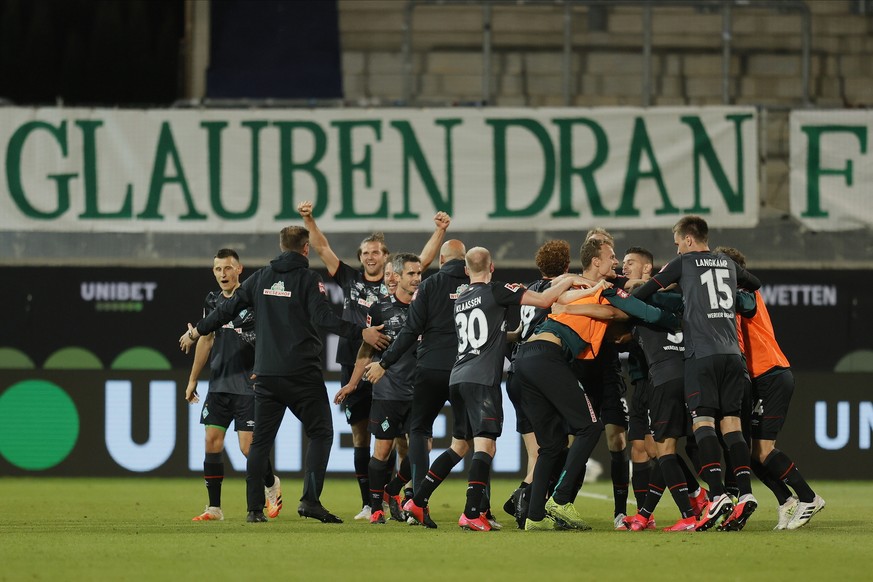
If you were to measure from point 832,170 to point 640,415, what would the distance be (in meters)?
6.40

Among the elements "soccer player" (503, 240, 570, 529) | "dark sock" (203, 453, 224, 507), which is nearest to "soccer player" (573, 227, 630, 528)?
"soccer player" (503, 240, 570, 529)

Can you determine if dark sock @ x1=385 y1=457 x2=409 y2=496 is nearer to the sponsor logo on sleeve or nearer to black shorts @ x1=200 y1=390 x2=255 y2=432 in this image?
black shorts @ x1=200 y1=390 x2=255 y2=432

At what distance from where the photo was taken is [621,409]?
10039mm

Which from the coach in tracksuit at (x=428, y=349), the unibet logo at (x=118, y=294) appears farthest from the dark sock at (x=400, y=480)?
the unibet logo at (x=118, y=294)

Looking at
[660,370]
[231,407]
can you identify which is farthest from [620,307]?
[231,407]

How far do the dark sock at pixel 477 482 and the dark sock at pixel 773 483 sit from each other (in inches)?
78.8

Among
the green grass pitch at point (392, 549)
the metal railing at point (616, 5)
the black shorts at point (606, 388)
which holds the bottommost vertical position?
the green grass pitch at point (392, 549)

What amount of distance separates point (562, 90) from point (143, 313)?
5.68m

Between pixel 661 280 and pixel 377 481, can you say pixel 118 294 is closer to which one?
pixel 377 481

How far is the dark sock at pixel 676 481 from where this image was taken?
9.45m

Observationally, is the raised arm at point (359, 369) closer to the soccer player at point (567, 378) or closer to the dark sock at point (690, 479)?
the soccer player at point (567, 378)

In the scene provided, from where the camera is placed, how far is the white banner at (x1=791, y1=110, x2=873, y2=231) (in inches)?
602

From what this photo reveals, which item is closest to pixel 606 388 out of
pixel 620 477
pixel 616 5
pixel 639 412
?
pixel 639 412

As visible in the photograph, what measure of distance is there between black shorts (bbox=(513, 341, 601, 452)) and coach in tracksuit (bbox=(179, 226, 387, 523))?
4.14ft
